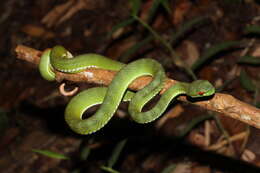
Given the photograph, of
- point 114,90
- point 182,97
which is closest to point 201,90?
point 182,97

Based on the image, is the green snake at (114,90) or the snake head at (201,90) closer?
the snake head at (201,90)

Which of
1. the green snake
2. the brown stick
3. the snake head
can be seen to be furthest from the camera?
the green snake

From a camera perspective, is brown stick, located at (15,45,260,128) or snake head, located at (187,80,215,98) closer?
brown stick, located at (15,45,260,128)

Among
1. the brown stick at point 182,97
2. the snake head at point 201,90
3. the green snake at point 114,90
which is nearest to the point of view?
the brown stick at point 182,97

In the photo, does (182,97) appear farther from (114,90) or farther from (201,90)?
(114,90)

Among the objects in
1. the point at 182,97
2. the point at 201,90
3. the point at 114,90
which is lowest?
the point at 182,97

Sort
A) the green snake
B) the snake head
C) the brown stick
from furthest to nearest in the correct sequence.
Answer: the green snake
the snake head
the brown stick

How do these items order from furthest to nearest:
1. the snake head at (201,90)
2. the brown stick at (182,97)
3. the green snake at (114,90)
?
the green snake at (114,90) → the snake head at (201,90) → the brown stick at (182,97)
